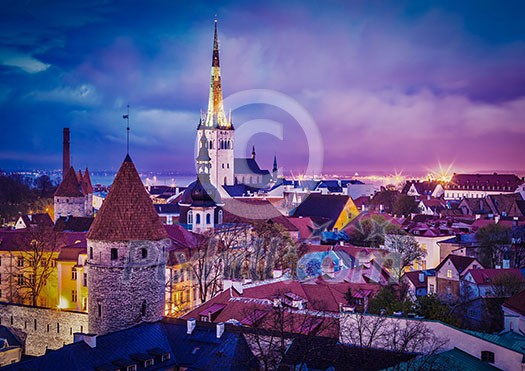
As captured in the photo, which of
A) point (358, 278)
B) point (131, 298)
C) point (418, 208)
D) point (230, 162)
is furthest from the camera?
point (230, 162)

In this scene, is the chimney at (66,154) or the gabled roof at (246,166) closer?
the chimney at (66,154)

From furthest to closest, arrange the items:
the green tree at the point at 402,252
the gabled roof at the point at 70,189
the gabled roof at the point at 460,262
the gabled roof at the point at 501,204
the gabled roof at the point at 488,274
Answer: the gabled roof at the point at 501,204 < the gabled roof at the point at 70,189 < the green tree at the point at 402,252 < the gabled roof at the point at 460,262 < the gabled roof at the point at 488,274

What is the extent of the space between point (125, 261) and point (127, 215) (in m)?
1.91

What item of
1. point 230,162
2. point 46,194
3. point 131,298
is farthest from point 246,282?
point 46,194

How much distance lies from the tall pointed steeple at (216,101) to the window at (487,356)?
7962 cm

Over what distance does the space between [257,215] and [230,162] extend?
3910cm

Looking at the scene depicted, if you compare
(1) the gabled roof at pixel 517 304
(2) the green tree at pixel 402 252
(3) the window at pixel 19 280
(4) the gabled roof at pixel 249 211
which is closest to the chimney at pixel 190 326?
(1) the gabled roof at pixel 517 304

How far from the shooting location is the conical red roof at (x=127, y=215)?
26.3 metres

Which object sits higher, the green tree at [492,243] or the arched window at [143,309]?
the green tree at [492,243]

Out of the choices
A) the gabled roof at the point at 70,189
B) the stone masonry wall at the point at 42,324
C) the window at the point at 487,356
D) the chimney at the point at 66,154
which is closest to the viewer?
the window at the point at 487,356

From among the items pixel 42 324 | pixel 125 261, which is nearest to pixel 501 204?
pixel 42 324

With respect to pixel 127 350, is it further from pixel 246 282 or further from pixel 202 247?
pixel 202 247

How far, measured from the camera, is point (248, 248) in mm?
45281

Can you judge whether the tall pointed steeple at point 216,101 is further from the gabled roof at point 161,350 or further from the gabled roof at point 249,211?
the gabled roof at point 161,350
